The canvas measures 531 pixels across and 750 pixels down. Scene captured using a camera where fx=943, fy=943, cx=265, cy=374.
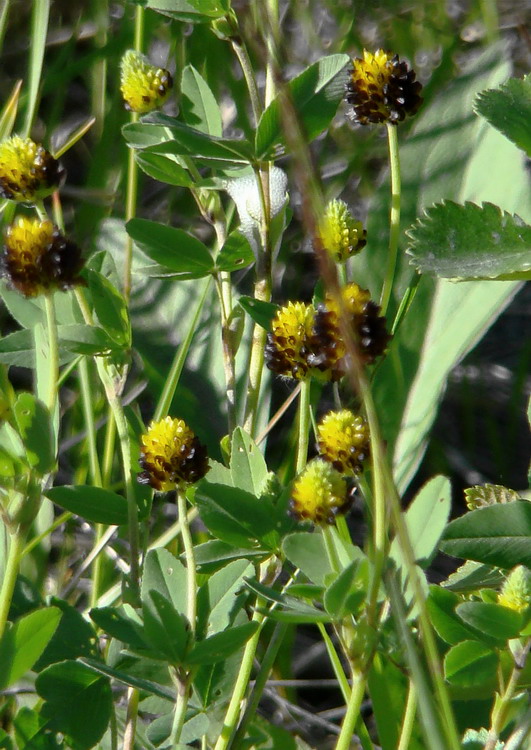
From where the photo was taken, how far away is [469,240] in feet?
2.08

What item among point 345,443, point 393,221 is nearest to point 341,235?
point 393,221

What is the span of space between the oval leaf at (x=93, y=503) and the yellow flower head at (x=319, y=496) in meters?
0.22

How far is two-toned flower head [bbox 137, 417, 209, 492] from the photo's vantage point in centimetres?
65

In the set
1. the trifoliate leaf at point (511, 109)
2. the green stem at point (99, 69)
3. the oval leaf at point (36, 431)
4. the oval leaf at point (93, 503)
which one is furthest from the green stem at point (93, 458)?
the green stem at point (99, 69)

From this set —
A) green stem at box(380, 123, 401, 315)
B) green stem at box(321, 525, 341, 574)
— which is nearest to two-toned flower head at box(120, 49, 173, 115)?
green stem at box(380, 123, 401, 315)

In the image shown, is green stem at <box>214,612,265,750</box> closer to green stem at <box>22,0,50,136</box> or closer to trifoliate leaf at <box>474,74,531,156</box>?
trifoliate leaf at <box>474,74,531,156</box>

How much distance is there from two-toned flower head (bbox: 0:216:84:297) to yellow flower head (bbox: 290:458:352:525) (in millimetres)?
241

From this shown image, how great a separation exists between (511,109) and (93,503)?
0.43 m

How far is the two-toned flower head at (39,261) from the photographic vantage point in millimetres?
688

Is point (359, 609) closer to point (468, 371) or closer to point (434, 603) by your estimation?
point (434, 603)

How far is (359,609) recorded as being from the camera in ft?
1.95

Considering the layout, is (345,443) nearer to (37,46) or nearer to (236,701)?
(236,701)

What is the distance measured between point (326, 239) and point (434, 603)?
0.26m

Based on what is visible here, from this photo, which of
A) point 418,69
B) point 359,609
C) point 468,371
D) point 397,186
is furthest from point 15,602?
point 418,69
